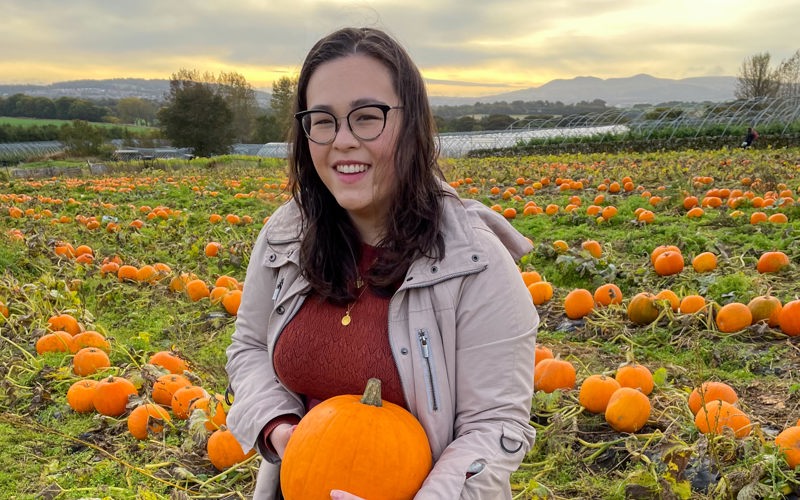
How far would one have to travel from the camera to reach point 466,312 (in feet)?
5.91

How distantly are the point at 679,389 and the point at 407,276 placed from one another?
232cm

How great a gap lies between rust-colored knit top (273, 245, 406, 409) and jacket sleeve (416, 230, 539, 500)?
0.23 meters

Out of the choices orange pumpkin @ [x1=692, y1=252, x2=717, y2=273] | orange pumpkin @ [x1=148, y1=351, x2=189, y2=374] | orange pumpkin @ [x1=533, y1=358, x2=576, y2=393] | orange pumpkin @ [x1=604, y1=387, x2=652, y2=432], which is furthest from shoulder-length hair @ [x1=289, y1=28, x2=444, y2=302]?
orange pumpkin @ [x1=692, y1=252, x2=717, y2=273]

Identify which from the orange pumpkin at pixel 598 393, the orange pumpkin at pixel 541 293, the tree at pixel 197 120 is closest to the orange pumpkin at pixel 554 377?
the orange pumpkin at pixel 598 393

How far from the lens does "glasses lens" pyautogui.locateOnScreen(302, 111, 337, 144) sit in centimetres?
192

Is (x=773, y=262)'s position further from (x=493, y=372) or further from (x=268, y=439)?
(x=268, y=439)

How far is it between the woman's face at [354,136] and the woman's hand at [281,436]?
2.47 ft

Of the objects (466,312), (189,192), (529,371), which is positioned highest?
(466,312)

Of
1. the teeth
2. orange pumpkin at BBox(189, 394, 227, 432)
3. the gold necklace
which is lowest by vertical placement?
orange pumpkin at BBox(189, 394, 227, 432)

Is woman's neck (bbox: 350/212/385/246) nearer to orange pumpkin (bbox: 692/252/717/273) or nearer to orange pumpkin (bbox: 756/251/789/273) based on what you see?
orange pumpkin (bbox: 692/252/717/273)

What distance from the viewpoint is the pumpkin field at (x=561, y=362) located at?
2.71 metres

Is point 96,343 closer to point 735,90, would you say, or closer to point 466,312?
point 466,312

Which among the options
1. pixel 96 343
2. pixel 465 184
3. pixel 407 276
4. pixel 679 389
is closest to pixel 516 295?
pixel 407 276

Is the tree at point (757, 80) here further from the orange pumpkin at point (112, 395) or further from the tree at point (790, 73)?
the orange pumpkin at point (112, 395)
